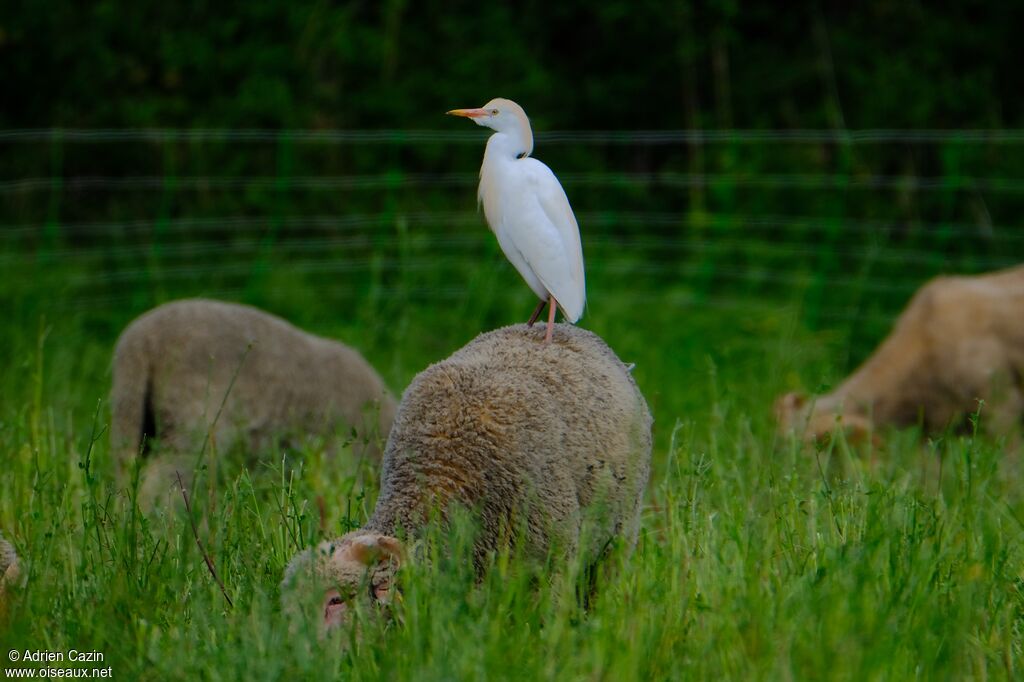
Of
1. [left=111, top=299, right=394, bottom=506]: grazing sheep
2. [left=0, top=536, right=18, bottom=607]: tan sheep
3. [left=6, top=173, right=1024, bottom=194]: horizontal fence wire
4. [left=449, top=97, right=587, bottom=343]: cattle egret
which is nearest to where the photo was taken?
[left=0, top=536, right=18, bottom=607]: tan sheep

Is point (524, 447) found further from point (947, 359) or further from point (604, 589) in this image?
point (947, 359)

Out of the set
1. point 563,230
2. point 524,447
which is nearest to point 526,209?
point 563,230

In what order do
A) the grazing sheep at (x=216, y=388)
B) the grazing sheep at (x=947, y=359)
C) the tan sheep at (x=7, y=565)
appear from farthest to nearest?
1. the grazing sheep at (x=947, y=359)
2. the grazing sheep at (x=216, y=388)
3. the tan sheep at (x=7, y=565)

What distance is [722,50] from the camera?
10.7 meters

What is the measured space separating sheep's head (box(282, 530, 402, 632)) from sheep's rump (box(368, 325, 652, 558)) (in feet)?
0.69

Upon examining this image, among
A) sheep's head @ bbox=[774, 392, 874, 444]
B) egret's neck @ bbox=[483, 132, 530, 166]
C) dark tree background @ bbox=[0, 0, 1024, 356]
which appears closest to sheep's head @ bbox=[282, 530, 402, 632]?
egret's neck @ bbox=[483, 132, 530, 166]

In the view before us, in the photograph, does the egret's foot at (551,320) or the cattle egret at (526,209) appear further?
the egret's foot at (551,320)

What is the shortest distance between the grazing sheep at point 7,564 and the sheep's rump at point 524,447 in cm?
84

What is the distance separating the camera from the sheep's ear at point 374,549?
3.08m

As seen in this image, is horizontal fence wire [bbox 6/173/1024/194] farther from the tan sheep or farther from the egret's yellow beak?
the tan sheep

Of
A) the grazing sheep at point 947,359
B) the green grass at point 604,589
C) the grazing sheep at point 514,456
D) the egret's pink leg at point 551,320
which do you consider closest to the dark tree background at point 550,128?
the grazing sheep at point 947,359

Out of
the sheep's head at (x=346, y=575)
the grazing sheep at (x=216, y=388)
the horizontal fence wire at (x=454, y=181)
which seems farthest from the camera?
the horizontal fence wire at (x=454, y=181)

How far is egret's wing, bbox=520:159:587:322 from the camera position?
346 cm

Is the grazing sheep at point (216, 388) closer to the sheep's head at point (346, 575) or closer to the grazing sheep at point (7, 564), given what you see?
the grazing sheep at point (7, 564)
